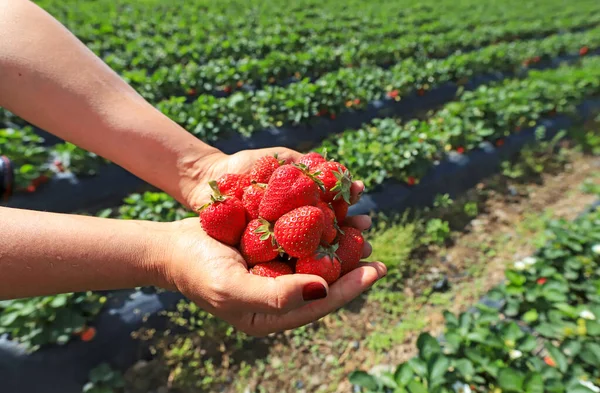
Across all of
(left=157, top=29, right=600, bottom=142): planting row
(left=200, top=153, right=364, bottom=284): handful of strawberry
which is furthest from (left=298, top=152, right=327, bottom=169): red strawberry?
(left=157, top=29, right=600, bottom=142): planting row

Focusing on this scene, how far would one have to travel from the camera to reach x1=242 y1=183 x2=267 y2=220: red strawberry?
59.7 inches

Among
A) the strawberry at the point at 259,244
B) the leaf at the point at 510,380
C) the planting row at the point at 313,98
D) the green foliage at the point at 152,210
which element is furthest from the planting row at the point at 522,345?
the planting row at the point at 313,98

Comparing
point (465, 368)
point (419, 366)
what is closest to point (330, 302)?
point (419, 366)

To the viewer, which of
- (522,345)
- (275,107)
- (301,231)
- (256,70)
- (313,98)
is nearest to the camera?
(301,231)

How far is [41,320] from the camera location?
1995 mm

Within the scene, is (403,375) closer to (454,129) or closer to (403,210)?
(403,210)

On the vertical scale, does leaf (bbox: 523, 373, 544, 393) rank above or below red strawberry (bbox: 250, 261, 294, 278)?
below

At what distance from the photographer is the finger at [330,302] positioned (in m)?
1.31

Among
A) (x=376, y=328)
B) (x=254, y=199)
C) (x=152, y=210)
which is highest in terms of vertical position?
(x=254, y=199)

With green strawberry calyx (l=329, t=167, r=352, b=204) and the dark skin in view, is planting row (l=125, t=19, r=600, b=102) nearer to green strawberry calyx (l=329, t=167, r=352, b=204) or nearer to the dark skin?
the dark skin

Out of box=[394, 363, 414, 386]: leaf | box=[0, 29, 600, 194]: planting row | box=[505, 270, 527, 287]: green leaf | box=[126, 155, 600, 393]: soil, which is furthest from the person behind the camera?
box=[0, 29, 600, 194]: planting row

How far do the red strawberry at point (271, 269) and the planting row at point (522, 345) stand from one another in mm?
938

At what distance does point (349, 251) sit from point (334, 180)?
11.7 inches

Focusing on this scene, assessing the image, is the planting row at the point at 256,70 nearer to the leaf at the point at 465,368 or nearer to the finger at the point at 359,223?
the finger at the point at 359,223
